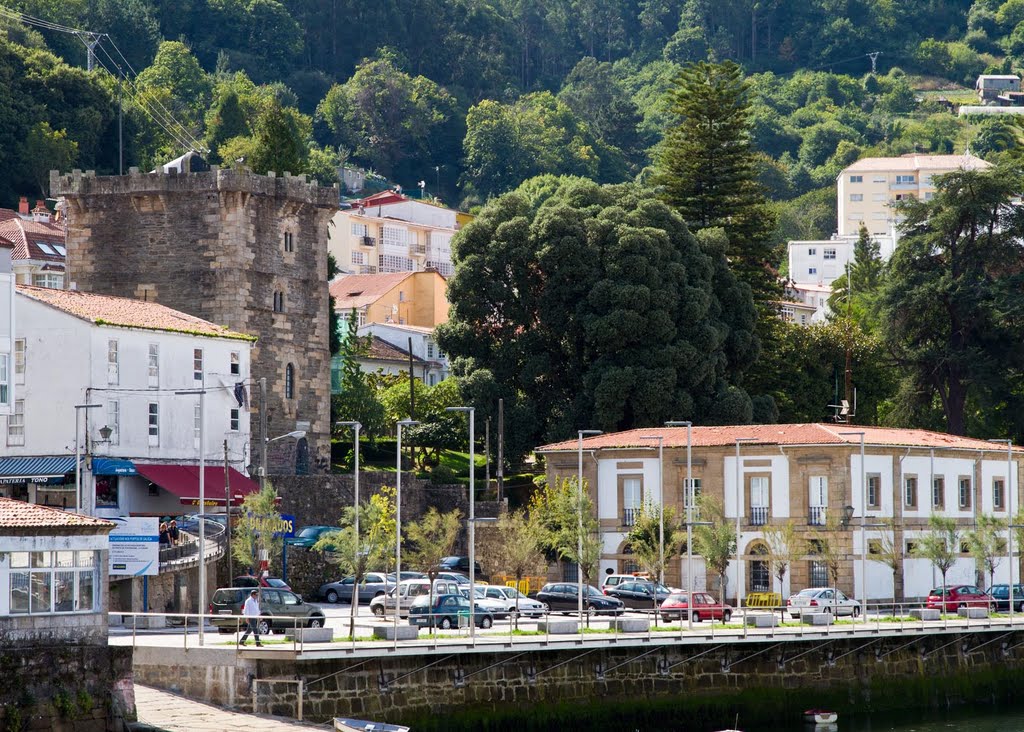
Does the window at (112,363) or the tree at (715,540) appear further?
the window at (112,363)

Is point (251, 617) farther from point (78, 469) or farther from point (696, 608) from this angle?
point (696, 608)

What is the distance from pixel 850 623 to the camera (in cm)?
5806

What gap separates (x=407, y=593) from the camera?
6219 centimetres

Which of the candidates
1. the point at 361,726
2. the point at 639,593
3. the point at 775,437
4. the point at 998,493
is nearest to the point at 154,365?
the point at 639,593

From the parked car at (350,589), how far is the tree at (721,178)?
3260 centimetres

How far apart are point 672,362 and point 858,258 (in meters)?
72.7

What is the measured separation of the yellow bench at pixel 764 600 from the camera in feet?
218

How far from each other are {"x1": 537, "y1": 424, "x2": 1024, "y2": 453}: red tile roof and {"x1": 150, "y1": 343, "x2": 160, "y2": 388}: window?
14.9 meters

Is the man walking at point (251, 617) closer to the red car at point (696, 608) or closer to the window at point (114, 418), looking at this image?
the red car at point (696, 608)

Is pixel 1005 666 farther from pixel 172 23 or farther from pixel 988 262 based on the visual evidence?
pixel 172 23

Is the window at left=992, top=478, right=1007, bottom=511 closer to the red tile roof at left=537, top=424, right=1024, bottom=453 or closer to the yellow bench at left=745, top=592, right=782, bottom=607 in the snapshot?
the red tile roof at left=537, top=424, right=1024, bottom=453

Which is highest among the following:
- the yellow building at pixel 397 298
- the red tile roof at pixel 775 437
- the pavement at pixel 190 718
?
the yellow building at pixel 397 298

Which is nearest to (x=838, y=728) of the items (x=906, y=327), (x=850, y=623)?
(x=850, y=623)

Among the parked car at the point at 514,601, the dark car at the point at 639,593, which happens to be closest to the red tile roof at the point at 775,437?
the dark car at the point at 639,593
